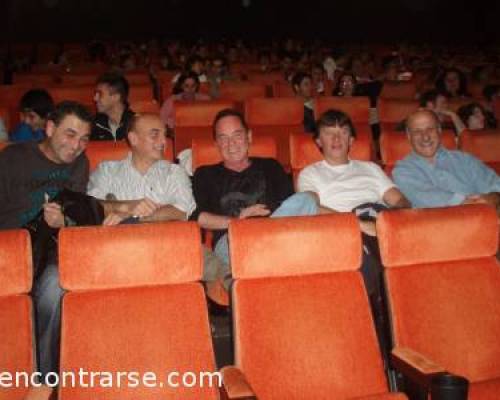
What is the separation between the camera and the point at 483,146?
3418 mm

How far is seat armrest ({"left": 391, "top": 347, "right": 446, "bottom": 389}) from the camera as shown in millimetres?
1457

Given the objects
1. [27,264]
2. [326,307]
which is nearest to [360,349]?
[326,307]

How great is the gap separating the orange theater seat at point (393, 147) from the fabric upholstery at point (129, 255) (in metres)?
1.96

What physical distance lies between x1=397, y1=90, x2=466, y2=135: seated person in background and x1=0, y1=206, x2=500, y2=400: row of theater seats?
2.29m

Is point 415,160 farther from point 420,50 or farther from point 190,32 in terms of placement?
point 190,32

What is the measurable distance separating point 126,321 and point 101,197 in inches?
40.4

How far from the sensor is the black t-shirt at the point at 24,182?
2.30m

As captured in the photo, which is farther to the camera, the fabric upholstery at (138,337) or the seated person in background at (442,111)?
the seated person in background at (442,111)

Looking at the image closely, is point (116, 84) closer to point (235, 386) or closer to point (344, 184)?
point (344, 184)

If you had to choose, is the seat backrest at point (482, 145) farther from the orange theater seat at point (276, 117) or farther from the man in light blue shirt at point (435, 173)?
the orange theater seat at point (276, 117)

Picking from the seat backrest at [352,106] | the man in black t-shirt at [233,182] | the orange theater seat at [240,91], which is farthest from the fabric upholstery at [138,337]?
the orange theater seat at [240,91]

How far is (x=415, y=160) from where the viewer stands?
2.90 m

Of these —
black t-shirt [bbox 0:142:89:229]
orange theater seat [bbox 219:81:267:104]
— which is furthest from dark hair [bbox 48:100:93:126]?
orange theater seat [bbox 219:81:267:104]

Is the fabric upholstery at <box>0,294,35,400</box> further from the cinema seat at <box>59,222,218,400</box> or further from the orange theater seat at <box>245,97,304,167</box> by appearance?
the orange theater seat at <box>245,97,304,167</box>
